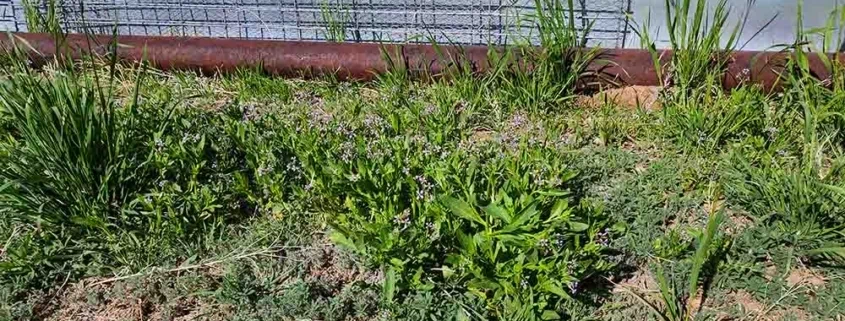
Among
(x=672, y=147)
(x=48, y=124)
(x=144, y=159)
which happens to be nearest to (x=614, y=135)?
(x=672, y=147)

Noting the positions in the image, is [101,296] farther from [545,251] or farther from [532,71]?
[532,71]

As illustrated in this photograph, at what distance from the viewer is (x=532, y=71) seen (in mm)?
3357

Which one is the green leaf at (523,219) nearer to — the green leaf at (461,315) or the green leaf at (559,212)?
the green leaf at (559,212)

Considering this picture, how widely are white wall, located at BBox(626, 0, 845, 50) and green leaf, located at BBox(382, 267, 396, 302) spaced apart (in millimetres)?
1935

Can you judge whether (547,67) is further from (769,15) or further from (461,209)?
(461,209)

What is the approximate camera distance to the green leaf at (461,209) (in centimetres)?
232

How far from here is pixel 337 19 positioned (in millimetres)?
3877

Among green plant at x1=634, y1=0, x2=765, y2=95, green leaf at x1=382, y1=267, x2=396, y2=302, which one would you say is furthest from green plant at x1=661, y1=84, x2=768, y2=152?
green leaf at x1=382, y1=267, x2=396, y2=302

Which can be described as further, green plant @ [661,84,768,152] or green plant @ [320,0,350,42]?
green plant @ [320,0,350,42]

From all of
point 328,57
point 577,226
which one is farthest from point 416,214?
point 328,57

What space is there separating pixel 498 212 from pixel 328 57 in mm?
1578

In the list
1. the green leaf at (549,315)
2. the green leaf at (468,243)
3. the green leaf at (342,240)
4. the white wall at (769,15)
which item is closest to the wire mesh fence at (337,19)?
the white wall at (769,15)

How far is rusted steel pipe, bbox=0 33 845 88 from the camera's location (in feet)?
10.9

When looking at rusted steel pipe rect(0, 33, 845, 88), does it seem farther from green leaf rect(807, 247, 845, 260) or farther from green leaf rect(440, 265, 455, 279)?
green leaf rect(440, 265, 455, 279)
